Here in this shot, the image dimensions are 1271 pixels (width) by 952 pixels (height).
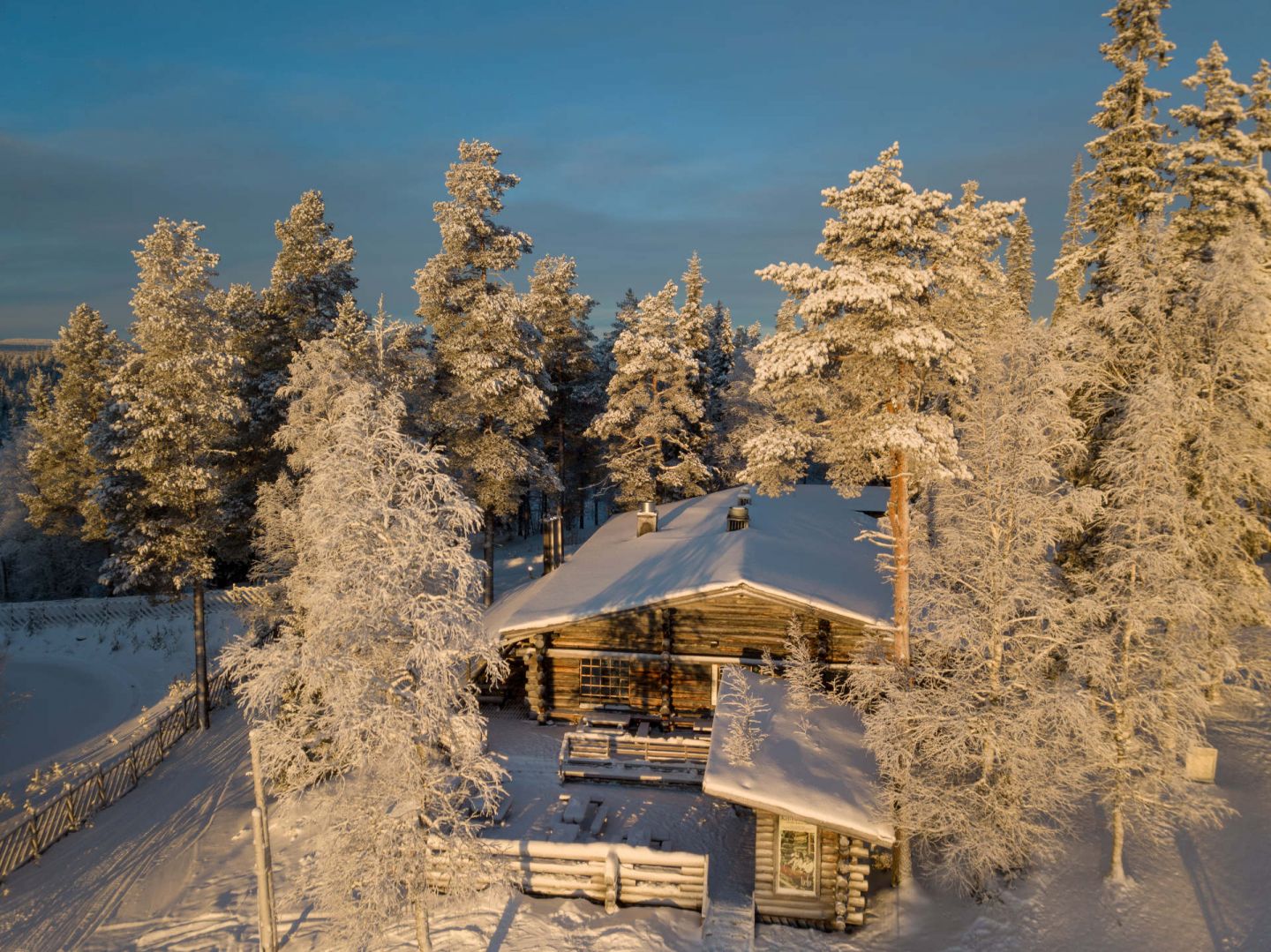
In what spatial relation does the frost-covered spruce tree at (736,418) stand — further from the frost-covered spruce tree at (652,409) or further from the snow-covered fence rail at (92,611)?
the snow-covered fence rail at (92,611)

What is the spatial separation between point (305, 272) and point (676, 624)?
2447 centimetres

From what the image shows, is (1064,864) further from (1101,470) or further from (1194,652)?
(1101,470)

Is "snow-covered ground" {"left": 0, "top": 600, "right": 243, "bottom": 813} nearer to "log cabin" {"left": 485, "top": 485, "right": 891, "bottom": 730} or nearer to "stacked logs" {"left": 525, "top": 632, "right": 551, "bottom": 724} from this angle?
"stacked logs" {"left": 525, "top": 632, "right": 551, "bottom": 724}

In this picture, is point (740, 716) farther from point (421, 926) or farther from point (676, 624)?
point (421, 926)

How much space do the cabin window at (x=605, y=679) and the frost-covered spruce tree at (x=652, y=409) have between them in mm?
17429

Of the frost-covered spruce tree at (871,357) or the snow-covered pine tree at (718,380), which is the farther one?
the snow-covered pine tree at (718,380)

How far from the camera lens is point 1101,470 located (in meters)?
15.6

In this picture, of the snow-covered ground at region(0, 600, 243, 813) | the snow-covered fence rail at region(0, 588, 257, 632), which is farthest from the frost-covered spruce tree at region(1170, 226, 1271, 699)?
the snow-covered fence rail at region(0, 588, 257, 632)

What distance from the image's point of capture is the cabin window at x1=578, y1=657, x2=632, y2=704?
22.7 m

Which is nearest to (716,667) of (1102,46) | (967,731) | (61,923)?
(967,731)

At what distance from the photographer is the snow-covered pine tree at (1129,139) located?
1877cm

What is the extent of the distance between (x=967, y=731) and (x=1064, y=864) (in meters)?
5.12

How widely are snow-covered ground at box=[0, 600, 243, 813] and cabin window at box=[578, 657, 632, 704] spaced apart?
51.9 feet

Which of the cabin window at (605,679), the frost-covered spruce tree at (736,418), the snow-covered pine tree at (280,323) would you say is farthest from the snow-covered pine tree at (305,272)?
the frost-covered spruce tree at (736,418)
